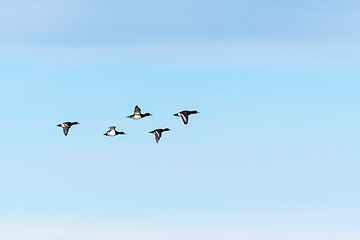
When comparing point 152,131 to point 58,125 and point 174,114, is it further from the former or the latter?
point 58,125

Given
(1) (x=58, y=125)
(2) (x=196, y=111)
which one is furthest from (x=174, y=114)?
(1) (x=58, y=125)

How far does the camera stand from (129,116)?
197125 millimetres

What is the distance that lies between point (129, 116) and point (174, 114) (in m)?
11.4

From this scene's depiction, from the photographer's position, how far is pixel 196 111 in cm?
19550

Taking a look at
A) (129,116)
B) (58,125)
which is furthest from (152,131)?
(58,125)

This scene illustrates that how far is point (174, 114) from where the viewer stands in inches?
7505

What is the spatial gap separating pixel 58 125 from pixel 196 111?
29379 millimetres

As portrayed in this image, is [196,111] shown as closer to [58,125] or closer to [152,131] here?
[152,131]

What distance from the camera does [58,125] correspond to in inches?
7854

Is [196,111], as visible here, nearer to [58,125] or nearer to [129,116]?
[129,116]

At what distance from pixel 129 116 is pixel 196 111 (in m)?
14.0

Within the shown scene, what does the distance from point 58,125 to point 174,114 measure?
26111 millimetres
